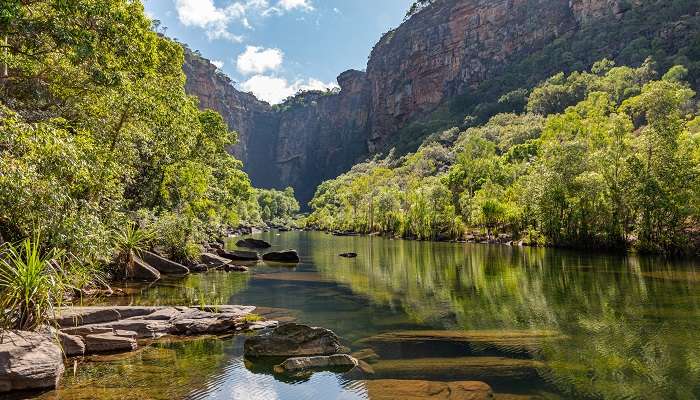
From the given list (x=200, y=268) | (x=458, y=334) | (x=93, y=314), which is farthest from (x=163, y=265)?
(x=458, y=334)

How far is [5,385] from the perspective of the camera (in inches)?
361

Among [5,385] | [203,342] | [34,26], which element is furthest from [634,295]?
[34,26]

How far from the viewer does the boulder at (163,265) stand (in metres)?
29.3

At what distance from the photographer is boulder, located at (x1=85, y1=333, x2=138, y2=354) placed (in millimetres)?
12494

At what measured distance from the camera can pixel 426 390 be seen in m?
9.85

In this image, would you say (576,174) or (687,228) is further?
(576,174)

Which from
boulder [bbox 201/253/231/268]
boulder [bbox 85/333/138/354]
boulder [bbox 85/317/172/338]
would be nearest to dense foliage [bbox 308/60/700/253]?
boulder [bbox 201/253/231/268]

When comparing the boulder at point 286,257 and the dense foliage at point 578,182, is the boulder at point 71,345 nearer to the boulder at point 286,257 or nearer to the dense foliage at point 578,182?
the boulder at point 286,257

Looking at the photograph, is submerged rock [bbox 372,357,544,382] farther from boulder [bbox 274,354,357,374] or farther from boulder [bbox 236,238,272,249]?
boulder [bbox 236,238,272,249]

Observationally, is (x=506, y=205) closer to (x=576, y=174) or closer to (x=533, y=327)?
(x=576, y=174)

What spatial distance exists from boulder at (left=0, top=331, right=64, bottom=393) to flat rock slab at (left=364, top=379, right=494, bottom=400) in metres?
6.51

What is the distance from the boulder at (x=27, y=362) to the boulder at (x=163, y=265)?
1996cm

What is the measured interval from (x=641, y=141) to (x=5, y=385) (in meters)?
49.8

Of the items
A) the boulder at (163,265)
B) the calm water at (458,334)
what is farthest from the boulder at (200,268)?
the calm water at (458,334)
